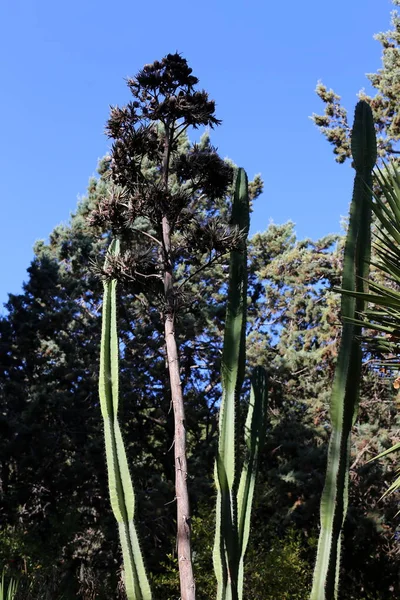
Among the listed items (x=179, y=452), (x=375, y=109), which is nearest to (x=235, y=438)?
(x=179, y=452)

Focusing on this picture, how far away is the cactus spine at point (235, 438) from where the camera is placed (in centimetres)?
427

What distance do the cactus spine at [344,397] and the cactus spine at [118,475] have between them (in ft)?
3.31

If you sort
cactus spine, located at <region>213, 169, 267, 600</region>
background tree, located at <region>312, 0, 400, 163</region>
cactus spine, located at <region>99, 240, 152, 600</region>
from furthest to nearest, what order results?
background tree, located at <region>312, 0, 400, 163</region>
cactus spine, located at <region>213, 169, 267, 600</region>
cactus spine, located at <region>99, 240, 152, 600</region>

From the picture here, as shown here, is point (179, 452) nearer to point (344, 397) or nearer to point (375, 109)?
point (344, 397)

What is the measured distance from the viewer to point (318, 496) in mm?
10961

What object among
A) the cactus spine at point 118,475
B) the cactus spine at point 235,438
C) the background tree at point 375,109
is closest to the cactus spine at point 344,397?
the cactus spine at point 235,438

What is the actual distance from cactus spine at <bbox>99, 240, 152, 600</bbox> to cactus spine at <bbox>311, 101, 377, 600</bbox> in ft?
3.31

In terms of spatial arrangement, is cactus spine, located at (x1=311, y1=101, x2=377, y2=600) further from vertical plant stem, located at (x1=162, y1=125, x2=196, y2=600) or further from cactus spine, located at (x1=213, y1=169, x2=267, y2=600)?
vertical plant stem, located at (x1=162, y1=125, x2=196, y2=600)

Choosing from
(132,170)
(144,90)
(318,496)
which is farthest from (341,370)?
(318,496)

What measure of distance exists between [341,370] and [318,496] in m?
7.28

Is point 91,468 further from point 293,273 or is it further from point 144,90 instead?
point 144,90

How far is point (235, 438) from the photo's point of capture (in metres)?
4.52

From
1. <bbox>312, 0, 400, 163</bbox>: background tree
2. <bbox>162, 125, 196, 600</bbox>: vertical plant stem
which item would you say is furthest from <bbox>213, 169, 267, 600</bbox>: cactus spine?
<bbox>312, 0, 400, 163</bbox>: background tree

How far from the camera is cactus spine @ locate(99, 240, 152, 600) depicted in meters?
3.90
